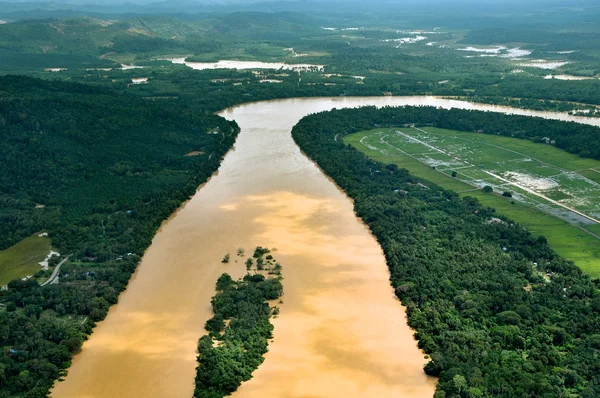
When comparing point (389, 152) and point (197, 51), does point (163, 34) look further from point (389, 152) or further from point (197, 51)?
point (389, 152)

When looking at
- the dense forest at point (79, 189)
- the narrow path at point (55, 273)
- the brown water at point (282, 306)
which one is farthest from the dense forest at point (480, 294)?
the narrow path at point (55, 273)

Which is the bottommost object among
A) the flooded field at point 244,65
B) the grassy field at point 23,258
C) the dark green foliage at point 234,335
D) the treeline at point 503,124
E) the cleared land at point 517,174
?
the dark green foliage at point 234,335

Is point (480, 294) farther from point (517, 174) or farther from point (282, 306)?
point (517, 174)

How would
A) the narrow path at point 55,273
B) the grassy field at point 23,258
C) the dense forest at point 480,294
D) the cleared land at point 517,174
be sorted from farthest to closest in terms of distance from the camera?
the cleared land at point 517,174 < the grassy field at point 23,258 < the narrow path at point 55,273 < the dense forest at point 480,294

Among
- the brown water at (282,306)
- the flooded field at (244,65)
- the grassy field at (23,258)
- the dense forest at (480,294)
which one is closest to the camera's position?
the dense forest at (480,294)

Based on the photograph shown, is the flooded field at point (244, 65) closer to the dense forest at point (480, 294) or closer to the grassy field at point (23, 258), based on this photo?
the dense forest at point (480, 294)

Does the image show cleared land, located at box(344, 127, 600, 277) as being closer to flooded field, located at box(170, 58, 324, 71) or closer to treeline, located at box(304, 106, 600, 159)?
treeline, located at box(304, 106, 600, 159)

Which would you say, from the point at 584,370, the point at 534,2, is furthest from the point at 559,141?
the point at 534,2

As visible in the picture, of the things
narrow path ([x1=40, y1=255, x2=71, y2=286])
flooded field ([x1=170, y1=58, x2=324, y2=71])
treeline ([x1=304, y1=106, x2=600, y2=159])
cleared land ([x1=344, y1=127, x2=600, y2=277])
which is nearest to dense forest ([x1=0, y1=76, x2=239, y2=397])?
narrow path ([x1=40, y1=255, x2=71, y2=286])
